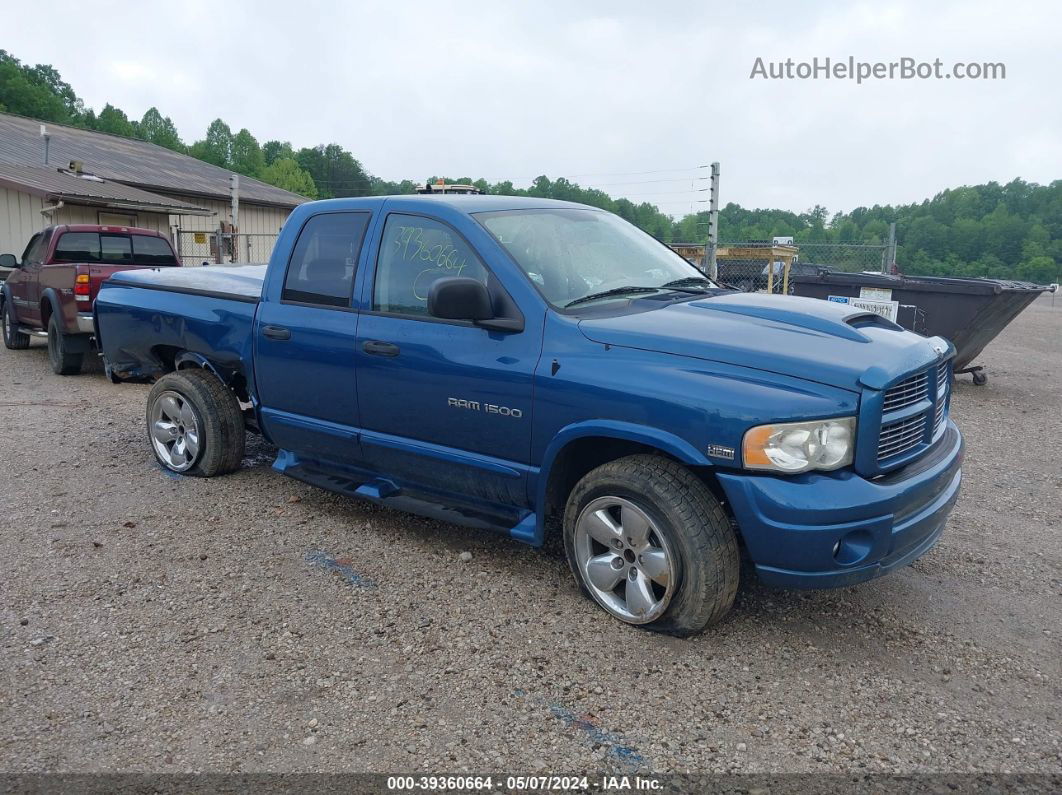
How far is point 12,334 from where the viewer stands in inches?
474

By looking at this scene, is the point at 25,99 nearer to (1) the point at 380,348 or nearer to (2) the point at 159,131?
(2) the point at 159,131

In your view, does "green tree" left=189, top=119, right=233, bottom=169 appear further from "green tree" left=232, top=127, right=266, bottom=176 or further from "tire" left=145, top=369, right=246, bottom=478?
"tire" left=145, top=369, right=246, bottom=478

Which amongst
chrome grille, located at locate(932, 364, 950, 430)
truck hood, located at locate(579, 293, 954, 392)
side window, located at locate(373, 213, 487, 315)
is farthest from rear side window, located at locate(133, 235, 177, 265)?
chrome grille, located at locate(932, 364, 950, 430)

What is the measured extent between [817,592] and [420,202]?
2824 millimetres

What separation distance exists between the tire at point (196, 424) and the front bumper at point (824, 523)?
3.66m

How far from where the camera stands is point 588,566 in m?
3.74

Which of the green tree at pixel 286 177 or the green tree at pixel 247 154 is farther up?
the green tree at pixel 247 154

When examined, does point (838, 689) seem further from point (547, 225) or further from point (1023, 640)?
point (547, 225)

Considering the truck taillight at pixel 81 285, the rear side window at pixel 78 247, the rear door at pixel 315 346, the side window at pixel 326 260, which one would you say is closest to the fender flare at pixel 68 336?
the truck taillight at pixel 81 285

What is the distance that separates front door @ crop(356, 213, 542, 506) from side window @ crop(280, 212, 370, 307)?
23 cm

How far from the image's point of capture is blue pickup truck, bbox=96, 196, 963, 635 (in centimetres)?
321

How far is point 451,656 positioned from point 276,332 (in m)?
2.31

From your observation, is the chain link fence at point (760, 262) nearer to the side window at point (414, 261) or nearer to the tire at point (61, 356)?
the side window at point (414, 261)

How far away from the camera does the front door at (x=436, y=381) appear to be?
3850mm
